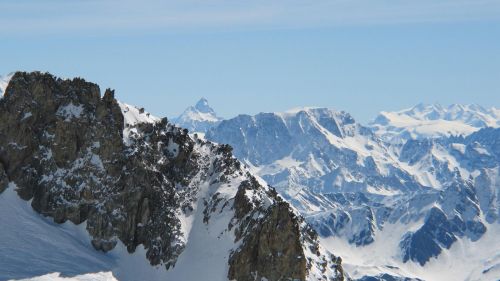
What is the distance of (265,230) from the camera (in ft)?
623

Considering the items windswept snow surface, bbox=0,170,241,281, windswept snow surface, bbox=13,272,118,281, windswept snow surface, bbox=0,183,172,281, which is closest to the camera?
windswept snow surface, bbox=13,272,118,281

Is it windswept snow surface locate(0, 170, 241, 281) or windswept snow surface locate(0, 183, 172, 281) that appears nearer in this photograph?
windswept snow surface locate(0, 183, 172, 281)

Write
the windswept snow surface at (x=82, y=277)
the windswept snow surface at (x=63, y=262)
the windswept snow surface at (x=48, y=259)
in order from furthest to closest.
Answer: the windswept snow surface at (x=63, y=262)
the windswept snow surface at (x=48, y=259)
the windswept snow surface at (x=82, y=277)

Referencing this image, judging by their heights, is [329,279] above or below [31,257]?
below

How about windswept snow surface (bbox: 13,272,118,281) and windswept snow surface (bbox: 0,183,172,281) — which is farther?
windswept snow surface (bbox: 0,183,172,281)

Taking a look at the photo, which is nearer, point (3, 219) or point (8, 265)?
point (8, 265)

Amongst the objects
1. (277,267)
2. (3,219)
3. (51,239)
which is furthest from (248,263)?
(3,219)

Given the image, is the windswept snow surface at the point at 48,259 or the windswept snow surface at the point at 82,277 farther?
the windswept snow surface at the point at 48,259

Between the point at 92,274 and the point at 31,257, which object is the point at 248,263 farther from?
the point at 31,257

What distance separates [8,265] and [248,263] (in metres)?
55.3

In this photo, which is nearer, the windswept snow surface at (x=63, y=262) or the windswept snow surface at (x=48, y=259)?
the windswept snow surface at (x=48, y=259)

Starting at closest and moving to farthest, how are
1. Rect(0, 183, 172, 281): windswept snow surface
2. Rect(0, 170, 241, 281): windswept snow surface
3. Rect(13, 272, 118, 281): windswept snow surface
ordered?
Rect(13, 272, 118, 281): windswept snow surface < Rect(0, 183, 172, 281): windswept snow surface < Rect(0, 170, 241, 281): windswept snow surface

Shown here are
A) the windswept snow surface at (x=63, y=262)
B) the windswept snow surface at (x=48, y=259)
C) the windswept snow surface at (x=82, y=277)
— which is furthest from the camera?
the windswept snow surface at (x=63, y=262)

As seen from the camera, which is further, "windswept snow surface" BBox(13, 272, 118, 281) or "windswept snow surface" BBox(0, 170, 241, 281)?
"windswept snow surface" BBox(0, 170, 241, 281)
